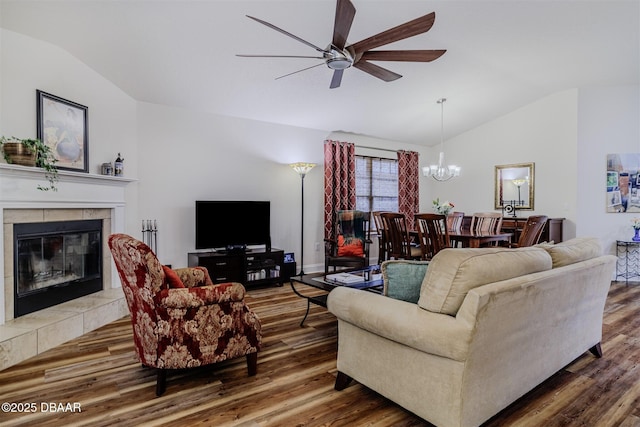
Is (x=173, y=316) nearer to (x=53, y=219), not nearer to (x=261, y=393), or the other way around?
(x=261, y=393)

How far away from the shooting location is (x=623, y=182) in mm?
5574

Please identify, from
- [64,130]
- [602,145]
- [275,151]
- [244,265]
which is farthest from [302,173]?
[602,145]

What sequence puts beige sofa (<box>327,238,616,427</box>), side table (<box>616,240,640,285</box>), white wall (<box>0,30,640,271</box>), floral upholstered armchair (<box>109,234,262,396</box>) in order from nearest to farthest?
beige sofa (<box>327,238,616,427</box>), floral upholstered armchair (<box>109,234,262,396</box>), white wall (<box>0,30,640,271</box>), side table (<box>616,240,640,285</box>)

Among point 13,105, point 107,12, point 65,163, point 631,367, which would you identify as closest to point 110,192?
point 65,163

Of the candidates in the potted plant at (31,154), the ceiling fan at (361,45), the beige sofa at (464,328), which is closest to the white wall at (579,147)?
the beige sofa at (464,328)

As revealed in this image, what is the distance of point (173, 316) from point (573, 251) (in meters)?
2.65

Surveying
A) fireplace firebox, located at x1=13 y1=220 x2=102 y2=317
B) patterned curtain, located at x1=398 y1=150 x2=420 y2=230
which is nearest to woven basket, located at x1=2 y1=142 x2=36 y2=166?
fireplace firebox, located at x1=13 y1=220 x2=102 y2=317

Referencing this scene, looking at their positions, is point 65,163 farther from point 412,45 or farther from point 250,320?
point 412,45

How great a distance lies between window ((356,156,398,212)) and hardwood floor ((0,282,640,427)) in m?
3.99

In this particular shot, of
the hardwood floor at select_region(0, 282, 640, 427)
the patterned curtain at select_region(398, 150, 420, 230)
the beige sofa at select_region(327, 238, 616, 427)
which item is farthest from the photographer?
the patterned curtain at select_region(398, 150, 420, 230)

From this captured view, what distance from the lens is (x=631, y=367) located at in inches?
104

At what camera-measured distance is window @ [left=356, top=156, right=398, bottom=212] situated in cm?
676

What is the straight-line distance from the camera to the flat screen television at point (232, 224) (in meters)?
4.71

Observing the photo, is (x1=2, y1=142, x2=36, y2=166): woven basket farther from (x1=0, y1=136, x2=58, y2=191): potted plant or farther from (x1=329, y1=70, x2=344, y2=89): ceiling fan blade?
(x1=329, y1=70, x2=344, y2=89): ceiling fan blade
